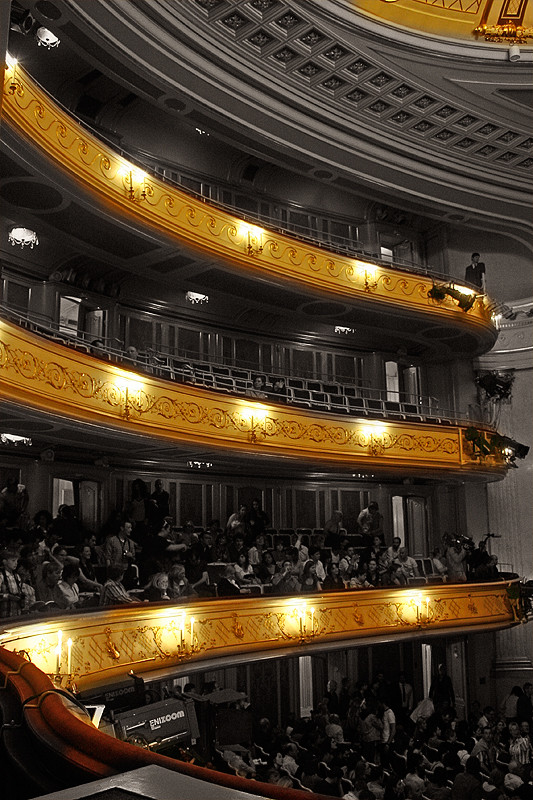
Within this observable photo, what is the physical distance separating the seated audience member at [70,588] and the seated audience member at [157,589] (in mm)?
1581

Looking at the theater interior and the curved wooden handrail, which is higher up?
the theater interior

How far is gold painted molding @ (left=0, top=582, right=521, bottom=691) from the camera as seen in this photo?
9.10m

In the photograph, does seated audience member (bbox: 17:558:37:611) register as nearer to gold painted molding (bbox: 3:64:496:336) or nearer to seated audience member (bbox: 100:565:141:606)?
seated audience member (bbox: 100:565:141:606)

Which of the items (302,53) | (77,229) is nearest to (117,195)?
(77,229)

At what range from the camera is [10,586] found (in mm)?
8523

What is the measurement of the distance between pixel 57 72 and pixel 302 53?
4.77m

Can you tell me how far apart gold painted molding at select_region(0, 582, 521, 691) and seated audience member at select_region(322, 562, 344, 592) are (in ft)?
0.50

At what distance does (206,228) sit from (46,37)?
4.14 m

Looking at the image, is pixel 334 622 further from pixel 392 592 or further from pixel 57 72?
pixel 57 72

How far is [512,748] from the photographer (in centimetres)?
1141

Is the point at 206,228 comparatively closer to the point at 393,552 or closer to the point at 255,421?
→ the point at 255,421

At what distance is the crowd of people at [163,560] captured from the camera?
9.28 metres

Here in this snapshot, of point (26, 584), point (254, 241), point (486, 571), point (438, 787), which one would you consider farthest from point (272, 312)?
point (438, 787)

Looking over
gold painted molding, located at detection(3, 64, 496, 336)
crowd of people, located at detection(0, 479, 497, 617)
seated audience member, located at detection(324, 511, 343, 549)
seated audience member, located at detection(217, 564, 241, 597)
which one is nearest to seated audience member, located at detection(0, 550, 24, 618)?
crowd of people, located at detection(0, 479, 497, 617)
